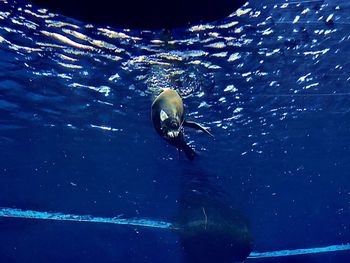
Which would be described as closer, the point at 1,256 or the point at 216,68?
the point at 216,68

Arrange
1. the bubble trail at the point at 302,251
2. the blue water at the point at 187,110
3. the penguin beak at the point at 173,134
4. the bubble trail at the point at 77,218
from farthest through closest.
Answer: the bubble trail at the point at 302,251 < the bubble trail at the point at 77,218 < the blue water at the point at 187,110 < the penguin beak at the point at 173,134

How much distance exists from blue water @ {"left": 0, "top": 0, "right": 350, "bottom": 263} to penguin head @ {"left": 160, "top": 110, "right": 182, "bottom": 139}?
5.78 meters

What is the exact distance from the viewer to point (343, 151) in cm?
1969

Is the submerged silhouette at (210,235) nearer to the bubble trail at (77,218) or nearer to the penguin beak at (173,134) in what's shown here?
the bubble trail at (77,218)

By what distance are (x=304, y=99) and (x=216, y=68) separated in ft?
16.6

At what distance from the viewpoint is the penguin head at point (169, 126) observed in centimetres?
375

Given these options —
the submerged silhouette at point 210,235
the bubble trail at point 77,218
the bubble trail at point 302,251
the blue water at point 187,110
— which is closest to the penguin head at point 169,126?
the blue water at point 187,110

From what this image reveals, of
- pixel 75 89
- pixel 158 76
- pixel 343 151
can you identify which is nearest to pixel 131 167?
pixel 75 89

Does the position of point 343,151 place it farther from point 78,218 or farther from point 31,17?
point 78,218

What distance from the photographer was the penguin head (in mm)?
3751

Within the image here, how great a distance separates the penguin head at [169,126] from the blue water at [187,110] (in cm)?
578

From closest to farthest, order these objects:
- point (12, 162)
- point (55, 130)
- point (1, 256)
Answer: point (55, 130), point (12, 162), point (1, 256)

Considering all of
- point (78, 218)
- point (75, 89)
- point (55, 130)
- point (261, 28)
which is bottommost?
point (261, 28)

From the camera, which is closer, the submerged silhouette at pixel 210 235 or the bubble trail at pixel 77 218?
the submerged silhouette at pixel 210 235
